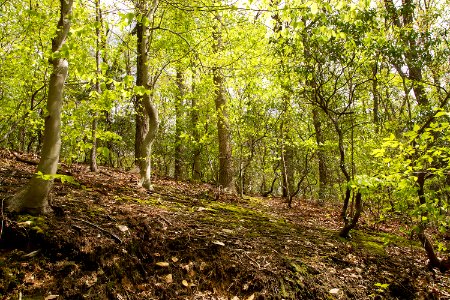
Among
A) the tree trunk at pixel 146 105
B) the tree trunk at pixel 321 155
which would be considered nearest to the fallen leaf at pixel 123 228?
the tree trunk at pixel 146 105

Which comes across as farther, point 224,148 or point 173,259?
point 224,148

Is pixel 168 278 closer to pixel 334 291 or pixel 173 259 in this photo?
pixel 173 259

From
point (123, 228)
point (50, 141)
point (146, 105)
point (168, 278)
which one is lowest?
point (168, 278)

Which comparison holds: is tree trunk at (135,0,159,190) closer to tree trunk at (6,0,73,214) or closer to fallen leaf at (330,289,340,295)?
tree trunk at (6,0,73,214)

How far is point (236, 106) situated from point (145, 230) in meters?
8.18

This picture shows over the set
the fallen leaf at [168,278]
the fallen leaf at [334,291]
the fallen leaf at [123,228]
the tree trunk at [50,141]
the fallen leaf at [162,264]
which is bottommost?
the fallen leaf at [334,291]

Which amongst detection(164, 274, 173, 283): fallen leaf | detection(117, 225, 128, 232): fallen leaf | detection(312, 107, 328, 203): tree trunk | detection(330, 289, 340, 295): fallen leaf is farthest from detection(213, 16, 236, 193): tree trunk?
detection(164, 274, 173, 283): fallen leaf

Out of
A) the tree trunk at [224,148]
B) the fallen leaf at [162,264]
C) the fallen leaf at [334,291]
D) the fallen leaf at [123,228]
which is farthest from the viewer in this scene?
the tree trunk at [224,148]

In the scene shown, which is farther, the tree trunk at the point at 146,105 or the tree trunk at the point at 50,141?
the tree trunk at the point at 146,105

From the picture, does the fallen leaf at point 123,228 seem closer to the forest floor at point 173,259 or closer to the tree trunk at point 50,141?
the forest floor at point 173,259

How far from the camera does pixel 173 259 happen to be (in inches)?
168

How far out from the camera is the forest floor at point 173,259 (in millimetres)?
3543

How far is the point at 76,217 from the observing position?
462 cm

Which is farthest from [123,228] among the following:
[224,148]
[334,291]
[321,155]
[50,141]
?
[321,155]
